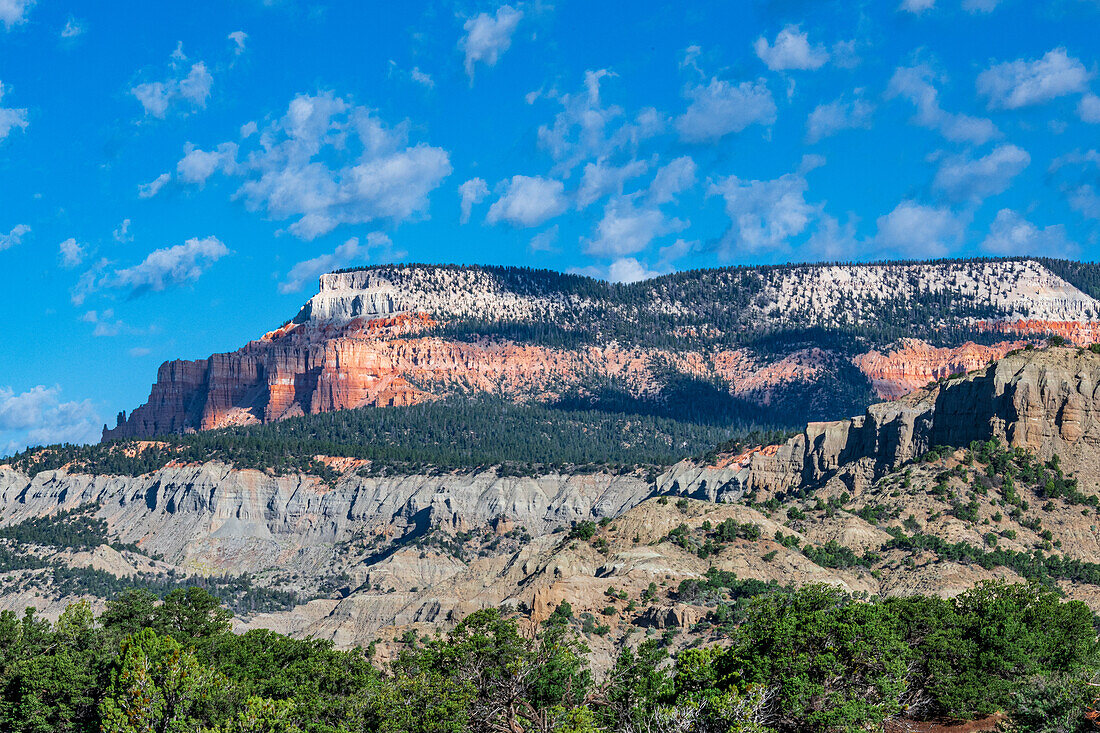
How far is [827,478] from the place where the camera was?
11788 cm

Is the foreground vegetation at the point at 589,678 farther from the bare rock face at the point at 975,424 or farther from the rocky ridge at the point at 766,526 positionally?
the bare rock face at the point at 975,424

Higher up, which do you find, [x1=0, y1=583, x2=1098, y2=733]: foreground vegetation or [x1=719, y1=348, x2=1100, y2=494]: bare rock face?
[x1=719, y1=348, x2=1100, y2=494]: bare rock face

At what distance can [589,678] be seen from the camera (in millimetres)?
60000

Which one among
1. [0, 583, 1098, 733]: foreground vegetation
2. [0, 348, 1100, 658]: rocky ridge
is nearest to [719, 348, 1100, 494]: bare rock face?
[0, 348, 1100, 658]: rocky ridge

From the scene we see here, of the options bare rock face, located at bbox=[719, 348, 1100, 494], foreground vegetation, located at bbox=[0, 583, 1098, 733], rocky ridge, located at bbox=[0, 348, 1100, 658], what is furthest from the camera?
bare rock face, located at bbox=[719, 348, 1100, 494]

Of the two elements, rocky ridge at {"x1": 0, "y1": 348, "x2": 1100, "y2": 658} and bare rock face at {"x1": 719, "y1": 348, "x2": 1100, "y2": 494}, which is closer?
rocky ridge at {"x1": 0, "y1": 348, "x2": 1100, "y2": 658}

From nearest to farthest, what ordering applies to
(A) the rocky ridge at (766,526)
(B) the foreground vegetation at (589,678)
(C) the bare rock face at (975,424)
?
(B) the foreground vegetation at (589,678) → (A) the rocky ridge at (766,526) → (C) the bare rock face at (975,424)

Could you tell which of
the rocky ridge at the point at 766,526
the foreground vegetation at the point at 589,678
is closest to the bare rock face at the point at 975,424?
the rocky ridge at the point at 766,526

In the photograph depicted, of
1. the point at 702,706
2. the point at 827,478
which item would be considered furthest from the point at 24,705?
the point at 827,478

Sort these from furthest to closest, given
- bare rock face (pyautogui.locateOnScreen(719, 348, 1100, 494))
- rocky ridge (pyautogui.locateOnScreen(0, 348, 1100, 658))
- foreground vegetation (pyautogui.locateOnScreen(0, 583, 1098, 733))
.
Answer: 1. bare rock face (pyautogui.locateOnScreen(719, 348, 1100, 494))
2. rocky ridge (pyautogui.locateOnScreen(0, 348, 1100, 658))
3. foreground vegetation (pyautogui.locateOnScreen(0, 583, 1098, 733))

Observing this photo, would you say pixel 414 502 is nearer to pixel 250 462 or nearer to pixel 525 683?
pixel 250 462

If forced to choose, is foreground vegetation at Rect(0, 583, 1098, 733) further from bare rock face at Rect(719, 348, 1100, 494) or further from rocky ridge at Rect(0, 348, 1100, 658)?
bare rock face at Rect(719, 348, 1100, 494)

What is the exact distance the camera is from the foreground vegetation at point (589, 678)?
50.6 metres

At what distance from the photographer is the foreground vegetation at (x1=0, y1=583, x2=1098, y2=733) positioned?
50.6 metres
